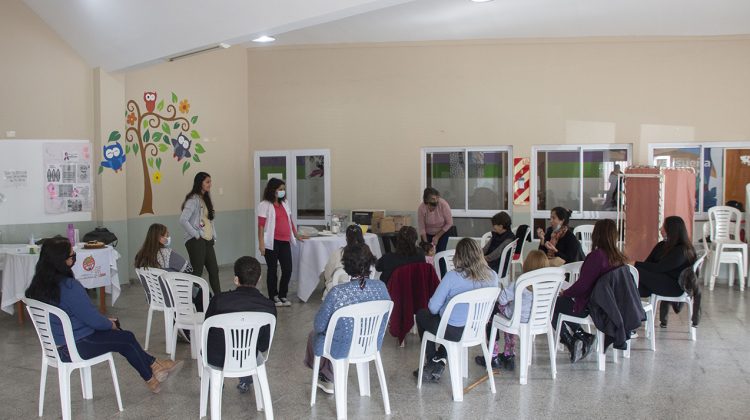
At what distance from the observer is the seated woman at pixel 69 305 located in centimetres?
381

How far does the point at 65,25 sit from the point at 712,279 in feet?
28.3

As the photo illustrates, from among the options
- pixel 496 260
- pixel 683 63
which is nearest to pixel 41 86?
pixel 496 260

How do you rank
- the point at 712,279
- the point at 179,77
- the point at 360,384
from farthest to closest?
the point at 179,77 < the point at 712,279 < the point at 360,384

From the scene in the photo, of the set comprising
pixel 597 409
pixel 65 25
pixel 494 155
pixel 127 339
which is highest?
pixel 65 25

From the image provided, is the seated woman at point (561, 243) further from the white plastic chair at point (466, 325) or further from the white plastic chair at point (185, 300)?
the white plastic chair at point (185, 300)

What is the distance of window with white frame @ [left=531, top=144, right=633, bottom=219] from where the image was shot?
897 cm

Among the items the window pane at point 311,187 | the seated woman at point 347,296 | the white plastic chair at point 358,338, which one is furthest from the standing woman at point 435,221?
the white plastic chair at point 358,338

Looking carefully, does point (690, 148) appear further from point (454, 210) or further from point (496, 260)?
point (496, 260)

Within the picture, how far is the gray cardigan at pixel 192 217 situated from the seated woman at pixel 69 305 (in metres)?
2.15

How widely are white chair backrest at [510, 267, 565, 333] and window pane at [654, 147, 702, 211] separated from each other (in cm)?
519

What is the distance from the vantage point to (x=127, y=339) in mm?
3980

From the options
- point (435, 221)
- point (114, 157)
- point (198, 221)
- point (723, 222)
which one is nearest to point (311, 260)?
point (198, 221)

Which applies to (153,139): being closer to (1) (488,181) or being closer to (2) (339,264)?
(2) (339,264)

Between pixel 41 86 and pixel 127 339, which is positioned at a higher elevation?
pixel 41 86
